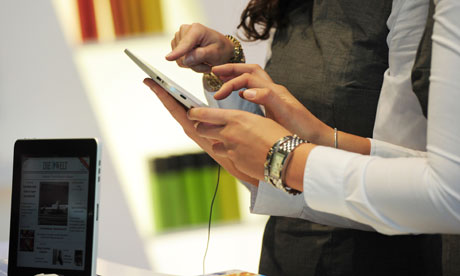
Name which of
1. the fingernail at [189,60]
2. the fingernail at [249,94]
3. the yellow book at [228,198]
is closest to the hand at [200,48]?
the fingernail at [189,60]

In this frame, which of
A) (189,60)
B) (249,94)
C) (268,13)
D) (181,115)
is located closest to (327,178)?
(249,94)

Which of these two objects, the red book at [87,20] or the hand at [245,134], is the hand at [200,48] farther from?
the red book at [87,20]

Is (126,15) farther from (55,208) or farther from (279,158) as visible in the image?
(279,158)

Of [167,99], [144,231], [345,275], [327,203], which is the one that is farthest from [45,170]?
[144,231]

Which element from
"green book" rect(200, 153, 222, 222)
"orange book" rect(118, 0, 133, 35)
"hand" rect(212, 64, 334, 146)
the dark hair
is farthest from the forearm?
"orange book" rect(118, 0, 133, 35)

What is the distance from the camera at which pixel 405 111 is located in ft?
3.18

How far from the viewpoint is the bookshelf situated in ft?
7.91

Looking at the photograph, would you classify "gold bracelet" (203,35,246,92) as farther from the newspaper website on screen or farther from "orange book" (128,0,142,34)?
"orange book" (128,0,142,34)

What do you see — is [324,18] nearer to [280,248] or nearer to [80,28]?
[280,248]

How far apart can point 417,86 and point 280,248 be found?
46cm

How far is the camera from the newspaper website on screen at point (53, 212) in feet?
2.82

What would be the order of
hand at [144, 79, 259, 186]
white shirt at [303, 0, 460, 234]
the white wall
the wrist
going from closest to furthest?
white shirt at [303, 0, 460, 234] < the wrist < hand at [144, 79, 259, 186] < the white wall

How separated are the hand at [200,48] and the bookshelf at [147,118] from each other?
1.28 meters

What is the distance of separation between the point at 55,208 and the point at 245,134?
34cm
